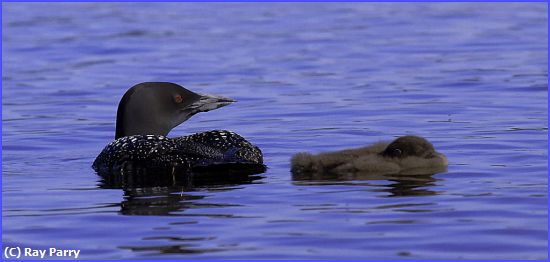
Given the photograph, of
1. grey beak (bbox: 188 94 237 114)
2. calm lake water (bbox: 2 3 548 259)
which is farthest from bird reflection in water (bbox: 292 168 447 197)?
grey beak (bbox: 188 94 237 114)

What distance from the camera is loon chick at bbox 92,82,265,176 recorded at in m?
8.36

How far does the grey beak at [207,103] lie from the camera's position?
9.23 metres

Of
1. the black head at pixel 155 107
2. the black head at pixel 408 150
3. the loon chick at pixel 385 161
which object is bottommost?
the loon chick at pixel 385 161

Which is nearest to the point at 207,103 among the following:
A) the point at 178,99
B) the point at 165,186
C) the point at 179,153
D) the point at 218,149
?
the point at 178,99

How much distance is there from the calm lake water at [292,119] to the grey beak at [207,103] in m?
0.42

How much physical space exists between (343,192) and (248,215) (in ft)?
2.37

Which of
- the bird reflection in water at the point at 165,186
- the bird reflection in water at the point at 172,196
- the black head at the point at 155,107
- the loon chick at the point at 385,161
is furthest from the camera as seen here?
the black head at the point at 155,107

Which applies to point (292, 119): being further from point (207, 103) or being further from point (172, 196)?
point (172, 196)

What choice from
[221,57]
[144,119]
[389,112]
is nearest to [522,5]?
[221,57]

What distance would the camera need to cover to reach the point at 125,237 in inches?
256

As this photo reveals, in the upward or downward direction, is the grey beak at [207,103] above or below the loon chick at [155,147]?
above

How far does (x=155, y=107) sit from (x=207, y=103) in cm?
38

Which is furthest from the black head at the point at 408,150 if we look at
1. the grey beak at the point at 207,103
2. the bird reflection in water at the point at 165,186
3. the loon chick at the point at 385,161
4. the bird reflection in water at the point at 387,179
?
the grey beak at the point at 207,103

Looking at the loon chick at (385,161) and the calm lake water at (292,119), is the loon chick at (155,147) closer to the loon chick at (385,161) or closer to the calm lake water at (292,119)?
the calm lake water at (292,119)
